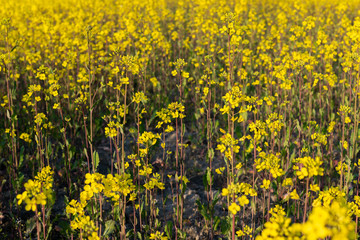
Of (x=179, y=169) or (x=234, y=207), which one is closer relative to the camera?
(x=234, y=207)

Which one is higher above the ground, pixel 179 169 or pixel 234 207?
pixel 234 207

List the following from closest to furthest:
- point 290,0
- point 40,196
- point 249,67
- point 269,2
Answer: point 40,196 < point 249,67 < point 290,0 < point 269,2

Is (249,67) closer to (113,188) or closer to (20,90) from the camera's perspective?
(20,90)

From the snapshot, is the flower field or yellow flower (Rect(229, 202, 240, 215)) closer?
yellow flower (Rect(229, 202, 240, 215))

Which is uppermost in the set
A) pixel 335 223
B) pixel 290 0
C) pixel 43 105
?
pixel 290 0

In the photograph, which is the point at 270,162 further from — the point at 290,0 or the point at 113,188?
the point at 290,0

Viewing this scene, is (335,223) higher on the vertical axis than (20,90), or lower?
higher

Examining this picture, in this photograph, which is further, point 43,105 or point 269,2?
point 269,2

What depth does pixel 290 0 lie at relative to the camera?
16719mm

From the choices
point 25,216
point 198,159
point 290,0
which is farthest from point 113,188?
point 290,0

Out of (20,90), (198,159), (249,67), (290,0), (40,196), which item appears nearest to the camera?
(40,196)

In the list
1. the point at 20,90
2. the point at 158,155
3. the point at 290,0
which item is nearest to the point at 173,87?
the point at 158,155

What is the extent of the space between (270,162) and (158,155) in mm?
2834

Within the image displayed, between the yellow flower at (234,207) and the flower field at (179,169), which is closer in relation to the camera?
the yellow flower at (234,207)
